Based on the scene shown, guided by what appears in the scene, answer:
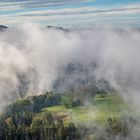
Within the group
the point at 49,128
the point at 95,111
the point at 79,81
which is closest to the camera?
the point at 49,128

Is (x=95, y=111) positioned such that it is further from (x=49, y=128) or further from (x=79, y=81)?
(x=79, y=81)

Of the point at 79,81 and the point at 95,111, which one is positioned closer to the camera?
the point at 95,111

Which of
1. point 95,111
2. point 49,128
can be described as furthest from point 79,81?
point 49,128

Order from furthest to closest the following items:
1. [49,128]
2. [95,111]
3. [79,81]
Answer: [79,81] < [95,111] < [49,128]

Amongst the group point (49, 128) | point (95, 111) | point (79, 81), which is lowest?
point (49, 128)

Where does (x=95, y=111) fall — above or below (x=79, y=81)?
below

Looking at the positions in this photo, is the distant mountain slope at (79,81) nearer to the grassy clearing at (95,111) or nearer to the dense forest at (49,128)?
the grassy clearing at (95,111)

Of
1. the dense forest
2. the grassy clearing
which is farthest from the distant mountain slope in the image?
the dense forest

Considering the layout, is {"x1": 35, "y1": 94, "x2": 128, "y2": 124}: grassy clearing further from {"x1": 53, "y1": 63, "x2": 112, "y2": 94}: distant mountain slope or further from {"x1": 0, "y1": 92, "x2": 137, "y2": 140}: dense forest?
{"x1": 53, "y1": 63, "x2": 112, "y2": 94}: distant mountain slope

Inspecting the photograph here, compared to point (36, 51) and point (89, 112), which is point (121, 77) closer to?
point (89, 112)

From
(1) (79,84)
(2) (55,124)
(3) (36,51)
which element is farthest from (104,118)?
(3) (36,51)
